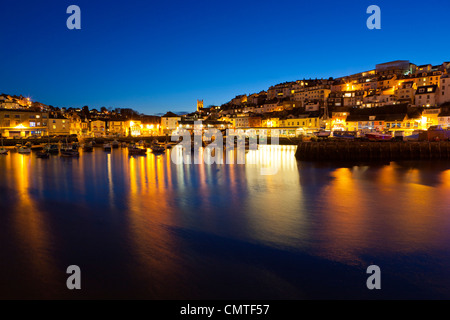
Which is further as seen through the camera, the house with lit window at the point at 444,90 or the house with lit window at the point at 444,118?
the house with lit window at the point at 444,90

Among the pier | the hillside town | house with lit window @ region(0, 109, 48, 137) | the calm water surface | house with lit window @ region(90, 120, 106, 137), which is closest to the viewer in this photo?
the calm water surface

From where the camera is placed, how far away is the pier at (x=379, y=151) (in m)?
34.2

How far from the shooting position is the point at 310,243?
10.1 meters

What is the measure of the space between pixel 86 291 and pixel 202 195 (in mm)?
11823

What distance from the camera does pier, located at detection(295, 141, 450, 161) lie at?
34188 millimetres

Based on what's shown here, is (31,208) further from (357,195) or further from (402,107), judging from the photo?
(402,107)

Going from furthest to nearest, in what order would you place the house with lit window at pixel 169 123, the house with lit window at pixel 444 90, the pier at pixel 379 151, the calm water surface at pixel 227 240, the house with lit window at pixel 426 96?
the house with lit window at pixel 169 123 → the house with lit window at pixel 426 96 → the house with lit window at pixel 444 90 → the pier at pixel 379 151 → the calm water surface at pixel 227 240

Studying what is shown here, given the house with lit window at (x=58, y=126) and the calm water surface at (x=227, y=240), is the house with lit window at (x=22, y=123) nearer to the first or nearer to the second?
the house with lit window at (x=58, y=126)

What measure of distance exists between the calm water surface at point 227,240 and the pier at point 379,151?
13.6 m

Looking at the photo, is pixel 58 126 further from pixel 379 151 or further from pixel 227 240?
pixel 227 240

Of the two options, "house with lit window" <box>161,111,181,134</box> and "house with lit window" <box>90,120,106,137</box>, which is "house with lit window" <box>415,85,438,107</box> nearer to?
Result: "house with lit window" <box>161,111,181,134</box>

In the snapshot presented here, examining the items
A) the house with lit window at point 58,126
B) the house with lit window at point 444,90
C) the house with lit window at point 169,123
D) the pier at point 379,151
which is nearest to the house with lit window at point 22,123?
the house with lit window at point 58,126

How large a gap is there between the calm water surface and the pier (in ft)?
44.8

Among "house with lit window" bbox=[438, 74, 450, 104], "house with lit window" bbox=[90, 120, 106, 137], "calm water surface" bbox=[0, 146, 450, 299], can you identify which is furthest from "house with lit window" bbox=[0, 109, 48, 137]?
"house with lit window" bbox=[438, 74, 450, 104]
